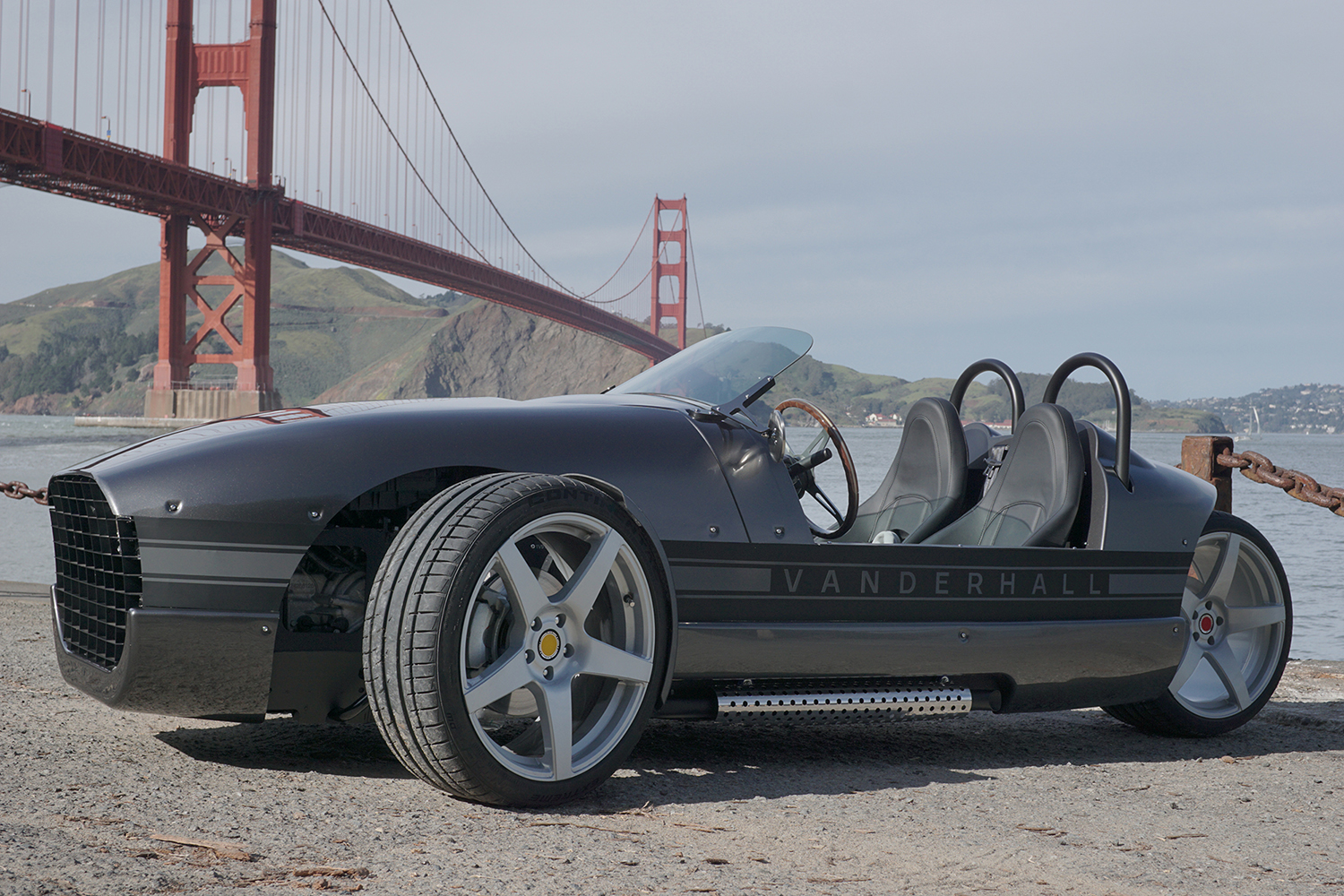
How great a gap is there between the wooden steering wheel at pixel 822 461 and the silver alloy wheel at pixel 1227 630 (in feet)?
3.63

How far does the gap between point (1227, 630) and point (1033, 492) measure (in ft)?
2.65

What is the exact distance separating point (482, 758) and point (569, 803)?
265mm

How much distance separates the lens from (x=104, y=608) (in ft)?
8.07

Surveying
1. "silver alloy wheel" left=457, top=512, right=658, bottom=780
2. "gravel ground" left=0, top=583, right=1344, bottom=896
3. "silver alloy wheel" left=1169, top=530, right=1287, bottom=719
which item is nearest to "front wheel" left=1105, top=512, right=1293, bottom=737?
"silver alloy wheel" left=1169, top=530, right=1287, bottom=719

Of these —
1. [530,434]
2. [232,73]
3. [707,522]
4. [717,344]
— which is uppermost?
[232,73]

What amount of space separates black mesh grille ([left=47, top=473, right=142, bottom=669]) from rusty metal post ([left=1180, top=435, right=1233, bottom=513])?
14.8 ft

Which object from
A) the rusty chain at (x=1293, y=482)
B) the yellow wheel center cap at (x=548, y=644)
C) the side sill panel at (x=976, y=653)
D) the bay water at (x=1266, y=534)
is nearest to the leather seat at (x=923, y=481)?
the bay water at (x=1266, y=534)

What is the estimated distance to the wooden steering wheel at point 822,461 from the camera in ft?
10.4

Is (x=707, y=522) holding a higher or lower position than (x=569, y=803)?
higher

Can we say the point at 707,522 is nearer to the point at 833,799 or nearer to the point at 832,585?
the point at 832,585

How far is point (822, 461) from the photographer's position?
10.9 feet

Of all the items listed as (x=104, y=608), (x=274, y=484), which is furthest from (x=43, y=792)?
(x=274, y=484)

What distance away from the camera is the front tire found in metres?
2.25

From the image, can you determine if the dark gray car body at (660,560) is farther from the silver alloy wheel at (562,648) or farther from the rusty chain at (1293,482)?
the rusty chain at (1293,482)
